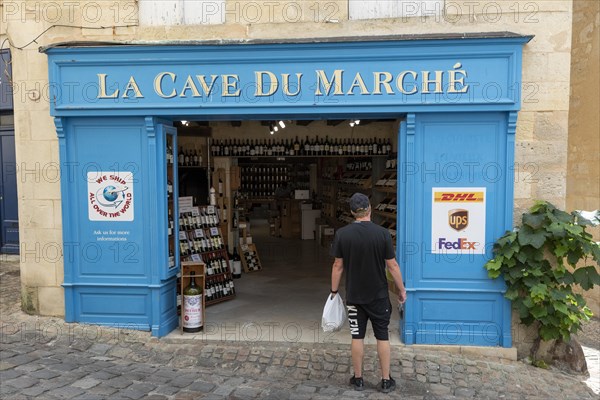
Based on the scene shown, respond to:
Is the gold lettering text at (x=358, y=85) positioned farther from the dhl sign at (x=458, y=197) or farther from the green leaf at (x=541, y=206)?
the green leaf at (x=541, y=206)

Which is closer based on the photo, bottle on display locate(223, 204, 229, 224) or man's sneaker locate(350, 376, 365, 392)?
man's sneaker locate(350, 376, 365, 392)

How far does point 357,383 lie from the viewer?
173 inches

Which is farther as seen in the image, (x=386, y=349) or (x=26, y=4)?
(x=26, y=4)

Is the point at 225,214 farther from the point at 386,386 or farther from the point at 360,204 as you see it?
the point at 386,386

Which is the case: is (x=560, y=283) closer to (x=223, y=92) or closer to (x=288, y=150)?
(x=223, y=92)

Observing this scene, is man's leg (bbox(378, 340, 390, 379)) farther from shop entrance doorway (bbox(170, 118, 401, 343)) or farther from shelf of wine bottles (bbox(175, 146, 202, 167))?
shelf of wine bottles (bbox(175, 146, 202, 167))

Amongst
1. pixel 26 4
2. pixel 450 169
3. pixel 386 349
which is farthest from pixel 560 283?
pixel 26 4

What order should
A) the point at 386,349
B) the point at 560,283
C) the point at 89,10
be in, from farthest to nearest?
the point at 89,10 < the point at 560,283 < the point at 386,349

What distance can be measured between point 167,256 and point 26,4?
3.38 m

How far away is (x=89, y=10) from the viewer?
219 inches

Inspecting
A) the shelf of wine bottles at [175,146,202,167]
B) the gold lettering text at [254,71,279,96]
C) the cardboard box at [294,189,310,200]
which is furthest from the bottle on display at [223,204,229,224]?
the cardboard box at [294,189,310,200]

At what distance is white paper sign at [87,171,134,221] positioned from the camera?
216 inches

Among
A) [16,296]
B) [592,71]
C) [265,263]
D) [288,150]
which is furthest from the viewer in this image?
[265,263]

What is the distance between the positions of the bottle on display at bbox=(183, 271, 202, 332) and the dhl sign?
2.96m
